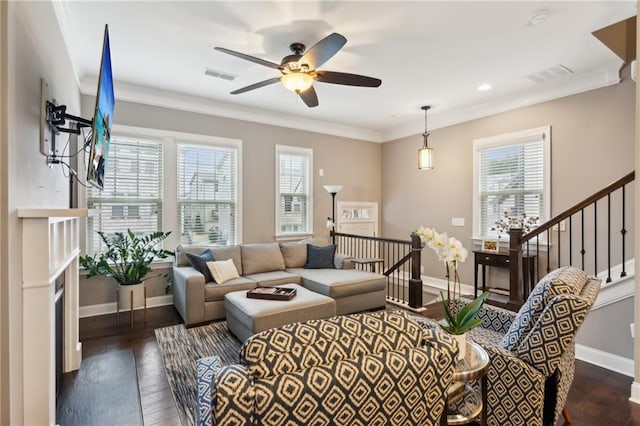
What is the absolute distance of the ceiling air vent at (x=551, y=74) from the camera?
3.65m

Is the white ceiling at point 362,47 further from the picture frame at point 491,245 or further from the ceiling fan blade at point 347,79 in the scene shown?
the picture frame at point 491,245

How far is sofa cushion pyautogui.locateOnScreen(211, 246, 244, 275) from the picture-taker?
168 inches

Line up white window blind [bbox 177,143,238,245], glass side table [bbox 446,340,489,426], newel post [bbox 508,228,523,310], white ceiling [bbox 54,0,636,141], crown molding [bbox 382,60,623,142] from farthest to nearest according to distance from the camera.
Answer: white window blind [bbox 177,143,238,245] < crown molding [bbox 382,60,623,142] < newel post [bbox 508,228,523,310] < white ceiling [bbox 54,0,636,141] < glass side table [bbox 446,340,489,426]

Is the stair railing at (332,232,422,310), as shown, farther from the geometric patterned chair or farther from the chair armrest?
the chair armrest

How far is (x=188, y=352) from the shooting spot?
2.98m

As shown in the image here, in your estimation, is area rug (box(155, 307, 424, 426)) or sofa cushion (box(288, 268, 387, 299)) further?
sofa cushion (box(288, 268, 387, 299))

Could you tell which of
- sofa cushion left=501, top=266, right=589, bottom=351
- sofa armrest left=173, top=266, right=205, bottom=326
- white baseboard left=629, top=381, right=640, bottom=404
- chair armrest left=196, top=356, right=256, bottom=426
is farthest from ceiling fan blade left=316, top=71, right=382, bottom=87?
white baseboard left=629, top=381, right=640, bottom=404

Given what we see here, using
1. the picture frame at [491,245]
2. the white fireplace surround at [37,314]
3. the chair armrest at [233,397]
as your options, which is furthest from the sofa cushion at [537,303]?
the picture frame at [491,245]

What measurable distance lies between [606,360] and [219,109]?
5.41m

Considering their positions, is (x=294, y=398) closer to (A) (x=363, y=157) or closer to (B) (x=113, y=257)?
(B) (x=113, y=257)

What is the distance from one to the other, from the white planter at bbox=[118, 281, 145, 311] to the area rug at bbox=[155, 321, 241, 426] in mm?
551

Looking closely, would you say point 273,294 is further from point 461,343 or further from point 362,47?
point 362,47

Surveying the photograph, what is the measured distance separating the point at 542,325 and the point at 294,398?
1360 mm

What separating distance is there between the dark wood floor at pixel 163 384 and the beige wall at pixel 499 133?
1.92 metres
